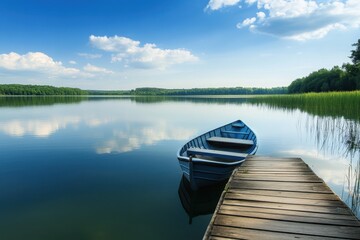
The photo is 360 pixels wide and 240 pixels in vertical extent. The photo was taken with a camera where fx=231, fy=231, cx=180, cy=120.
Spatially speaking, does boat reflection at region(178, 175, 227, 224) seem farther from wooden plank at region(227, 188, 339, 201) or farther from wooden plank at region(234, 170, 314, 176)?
wooden plank at region(227, 188, 339, 201)

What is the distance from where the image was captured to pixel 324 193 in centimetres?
397

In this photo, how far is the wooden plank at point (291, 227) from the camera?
2.83m

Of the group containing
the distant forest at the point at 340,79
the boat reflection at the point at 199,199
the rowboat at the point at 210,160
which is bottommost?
the boat reflection at the point at 199,199

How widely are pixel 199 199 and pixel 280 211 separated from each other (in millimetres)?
2576

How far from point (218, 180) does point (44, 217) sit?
12.9ft

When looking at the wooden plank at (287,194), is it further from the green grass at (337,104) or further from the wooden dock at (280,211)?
the green grass at (337,104)

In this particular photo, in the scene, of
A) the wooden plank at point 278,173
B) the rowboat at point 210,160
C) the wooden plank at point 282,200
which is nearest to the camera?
the wooden plank at point 282,200

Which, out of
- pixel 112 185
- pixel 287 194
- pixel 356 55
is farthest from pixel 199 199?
pixel 356 55

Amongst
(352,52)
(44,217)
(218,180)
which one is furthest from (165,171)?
(352,52)

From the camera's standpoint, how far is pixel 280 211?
11.1ft

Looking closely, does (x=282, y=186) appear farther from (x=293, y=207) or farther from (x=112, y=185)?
(x=112, y=185)

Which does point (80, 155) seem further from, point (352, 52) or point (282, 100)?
point (352, 52)

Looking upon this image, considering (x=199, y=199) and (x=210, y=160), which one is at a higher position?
(x=210, y=160)

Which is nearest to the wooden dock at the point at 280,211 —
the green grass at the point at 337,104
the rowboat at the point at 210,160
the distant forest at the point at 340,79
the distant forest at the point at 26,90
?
the rowboat at the point at 210,160
